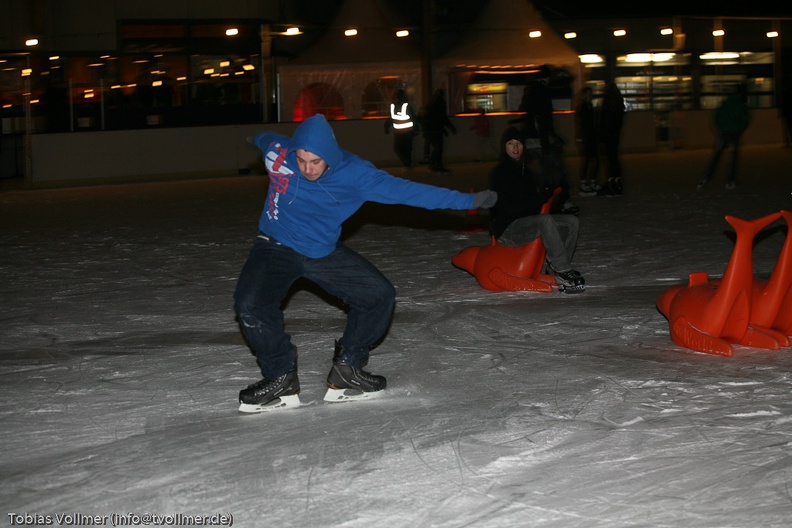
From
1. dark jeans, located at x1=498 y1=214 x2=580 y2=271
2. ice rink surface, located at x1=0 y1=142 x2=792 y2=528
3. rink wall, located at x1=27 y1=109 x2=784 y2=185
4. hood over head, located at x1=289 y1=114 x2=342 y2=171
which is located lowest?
ice rink surface, located at x1=0 y1=142 x2=792 y2=528

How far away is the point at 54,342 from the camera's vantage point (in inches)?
Answer: 250

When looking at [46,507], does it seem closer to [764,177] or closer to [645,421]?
[645,421]

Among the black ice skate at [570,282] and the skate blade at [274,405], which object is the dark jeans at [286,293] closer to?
the skate blade at [274,405]

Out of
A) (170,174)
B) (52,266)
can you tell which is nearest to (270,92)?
(170,174)

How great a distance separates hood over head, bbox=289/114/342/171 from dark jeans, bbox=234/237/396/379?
49cm

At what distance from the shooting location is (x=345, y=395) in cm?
492

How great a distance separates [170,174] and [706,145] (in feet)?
47.5

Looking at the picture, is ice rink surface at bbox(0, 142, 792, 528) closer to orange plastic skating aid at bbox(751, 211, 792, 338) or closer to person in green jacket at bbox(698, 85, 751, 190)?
orange plastic skating aid at bbox(751, 211, 792, 338)

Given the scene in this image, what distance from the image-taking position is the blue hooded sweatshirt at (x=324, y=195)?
4.60m

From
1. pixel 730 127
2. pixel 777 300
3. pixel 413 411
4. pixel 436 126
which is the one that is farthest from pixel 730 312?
pixel 436 126

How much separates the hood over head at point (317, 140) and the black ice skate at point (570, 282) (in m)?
3.43

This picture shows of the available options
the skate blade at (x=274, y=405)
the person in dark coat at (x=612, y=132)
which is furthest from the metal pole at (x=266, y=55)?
the skate blade at (x=274, y=405)

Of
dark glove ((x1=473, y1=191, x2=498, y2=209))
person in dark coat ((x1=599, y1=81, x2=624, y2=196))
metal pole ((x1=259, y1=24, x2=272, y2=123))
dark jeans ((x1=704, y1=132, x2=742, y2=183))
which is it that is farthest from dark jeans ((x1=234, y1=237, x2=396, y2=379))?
metal pole ((x1=259, y1=24, x2=272, y2=123))

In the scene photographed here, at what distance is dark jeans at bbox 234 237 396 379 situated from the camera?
4602 mm
